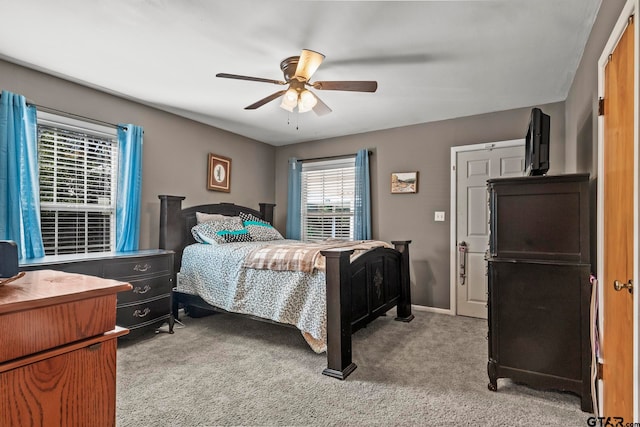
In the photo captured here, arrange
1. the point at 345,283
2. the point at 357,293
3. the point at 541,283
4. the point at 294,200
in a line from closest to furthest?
1. the point at 541,283
2. the point at 345,283
3. the point at 357,293
4. the point at 294,200

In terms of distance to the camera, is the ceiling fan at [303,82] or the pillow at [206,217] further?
the pillow at [206,217]

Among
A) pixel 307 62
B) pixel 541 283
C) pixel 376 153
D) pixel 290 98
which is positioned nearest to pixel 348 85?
pixel 307 62

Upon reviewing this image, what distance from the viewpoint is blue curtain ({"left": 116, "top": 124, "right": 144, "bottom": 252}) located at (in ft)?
11.5

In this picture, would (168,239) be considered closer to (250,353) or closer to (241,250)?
(241,250)

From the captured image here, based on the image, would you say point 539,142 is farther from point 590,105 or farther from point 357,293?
point 357,293

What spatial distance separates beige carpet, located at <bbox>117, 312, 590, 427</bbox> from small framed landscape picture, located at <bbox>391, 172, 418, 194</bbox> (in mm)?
1862

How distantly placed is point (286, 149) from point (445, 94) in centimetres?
280

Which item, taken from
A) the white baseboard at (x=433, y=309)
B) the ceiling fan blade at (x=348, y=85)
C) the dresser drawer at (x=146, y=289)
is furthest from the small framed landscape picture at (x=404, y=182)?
A: the dresser drawer at (x=146, y=289)

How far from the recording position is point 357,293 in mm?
2910

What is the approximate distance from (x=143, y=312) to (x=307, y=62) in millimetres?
2541

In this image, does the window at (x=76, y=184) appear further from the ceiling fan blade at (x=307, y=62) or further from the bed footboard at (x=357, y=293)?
the bed footboard at (x=357, y=293)

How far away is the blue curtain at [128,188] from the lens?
3.50m

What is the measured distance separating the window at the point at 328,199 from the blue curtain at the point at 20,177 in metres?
3.26

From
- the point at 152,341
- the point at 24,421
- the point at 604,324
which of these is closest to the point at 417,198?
the point at 604,324
